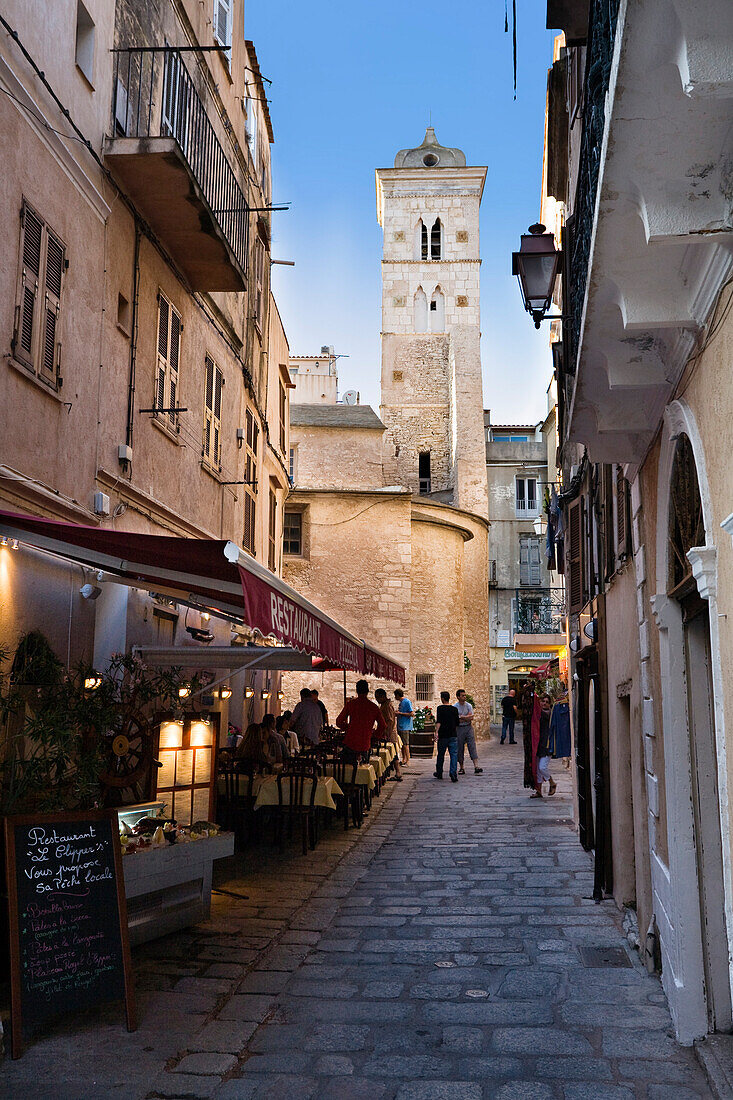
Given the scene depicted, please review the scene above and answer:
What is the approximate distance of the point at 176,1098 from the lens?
4.38 metres

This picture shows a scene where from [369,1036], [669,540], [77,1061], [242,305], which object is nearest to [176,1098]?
[77,1061]

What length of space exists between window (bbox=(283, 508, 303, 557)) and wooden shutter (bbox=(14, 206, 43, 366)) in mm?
21630

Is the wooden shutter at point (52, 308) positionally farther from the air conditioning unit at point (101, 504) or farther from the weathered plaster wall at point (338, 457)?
the weathered plaster wall at point (338, 457)

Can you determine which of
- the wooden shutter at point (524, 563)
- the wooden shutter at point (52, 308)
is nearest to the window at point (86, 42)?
the wooden shutter at point (52, 308)

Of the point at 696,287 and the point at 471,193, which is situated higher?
the point at 471,193

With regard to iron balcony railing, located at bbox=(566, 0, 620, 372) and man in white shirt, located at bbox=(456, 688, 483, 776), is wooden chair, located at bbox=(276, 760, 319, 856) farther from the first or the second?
man in white shirt, located at bbox=(456, 688, 483, 776)

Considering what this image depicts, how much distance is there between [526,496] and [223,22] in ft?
114

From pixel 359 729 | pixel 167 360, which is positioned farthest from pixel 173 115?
pixel 359 729

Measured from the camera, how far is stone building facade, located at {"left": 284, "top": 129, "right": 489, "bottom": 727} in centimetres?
2883

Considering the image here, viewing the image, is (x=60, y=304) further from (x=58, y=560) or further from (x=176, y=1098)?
(x=176, y=1098)

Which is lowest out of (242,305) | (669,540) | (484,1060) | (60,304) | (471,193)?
(484,1060)

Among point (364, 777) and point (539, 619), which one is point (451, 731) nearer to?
point (364, 777)

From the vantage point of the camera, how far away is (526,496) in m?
47.1

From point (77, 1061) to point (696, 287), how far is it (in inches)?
186
